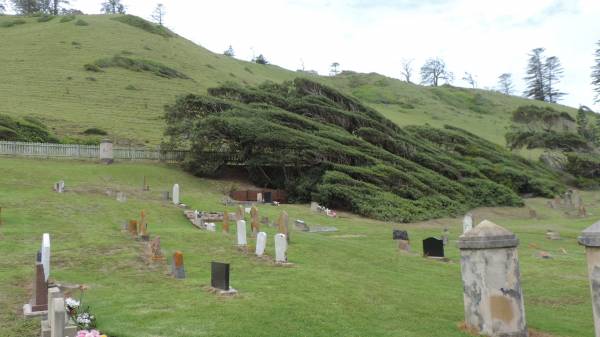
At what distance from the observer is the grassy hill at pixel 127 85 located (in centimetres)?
5341

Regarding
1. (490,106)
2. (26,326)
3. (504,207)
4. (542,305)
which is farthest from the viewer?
(490,106)

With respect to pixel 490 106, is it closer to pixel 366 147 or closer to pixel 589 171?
pixel 589 171

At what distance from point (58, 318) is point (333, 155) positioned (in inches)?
1097

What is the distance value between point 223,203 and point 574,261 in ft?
52.8

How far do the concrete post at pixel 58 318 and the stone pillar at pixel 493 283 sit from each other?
637cm

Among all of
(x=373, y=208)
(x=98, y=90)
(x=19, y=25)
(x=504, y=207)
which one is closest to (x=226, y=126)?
(x=373, y=208)

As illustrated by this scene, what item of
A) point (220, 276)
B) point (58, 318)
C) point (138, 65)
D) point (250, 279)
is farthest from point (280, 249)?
point (138, 65)

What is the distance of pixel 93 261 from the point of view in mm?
13320

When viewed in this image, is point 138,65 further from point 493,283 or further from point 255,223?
point 493,283

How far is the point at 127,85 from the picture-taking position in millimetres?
67812

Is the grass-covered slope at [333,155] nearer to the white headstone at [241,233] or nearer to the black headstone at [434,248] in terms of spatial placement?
the black headstone at [434,248]

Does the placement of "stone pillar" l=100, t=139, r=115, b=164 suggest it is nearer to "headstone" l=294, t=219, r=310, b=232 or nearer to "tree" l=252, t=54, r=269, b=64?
"headstone" l=294, t=219, r=310, b=232

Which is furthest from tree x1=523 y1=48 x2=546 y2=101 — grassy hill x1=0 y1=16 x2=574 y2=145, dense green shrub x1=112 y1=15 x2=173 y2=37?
dense green shrub x1=112 y1=15 x2=173 y2=37

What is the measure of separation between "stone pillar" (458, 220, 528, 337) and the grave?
14.8 feet
